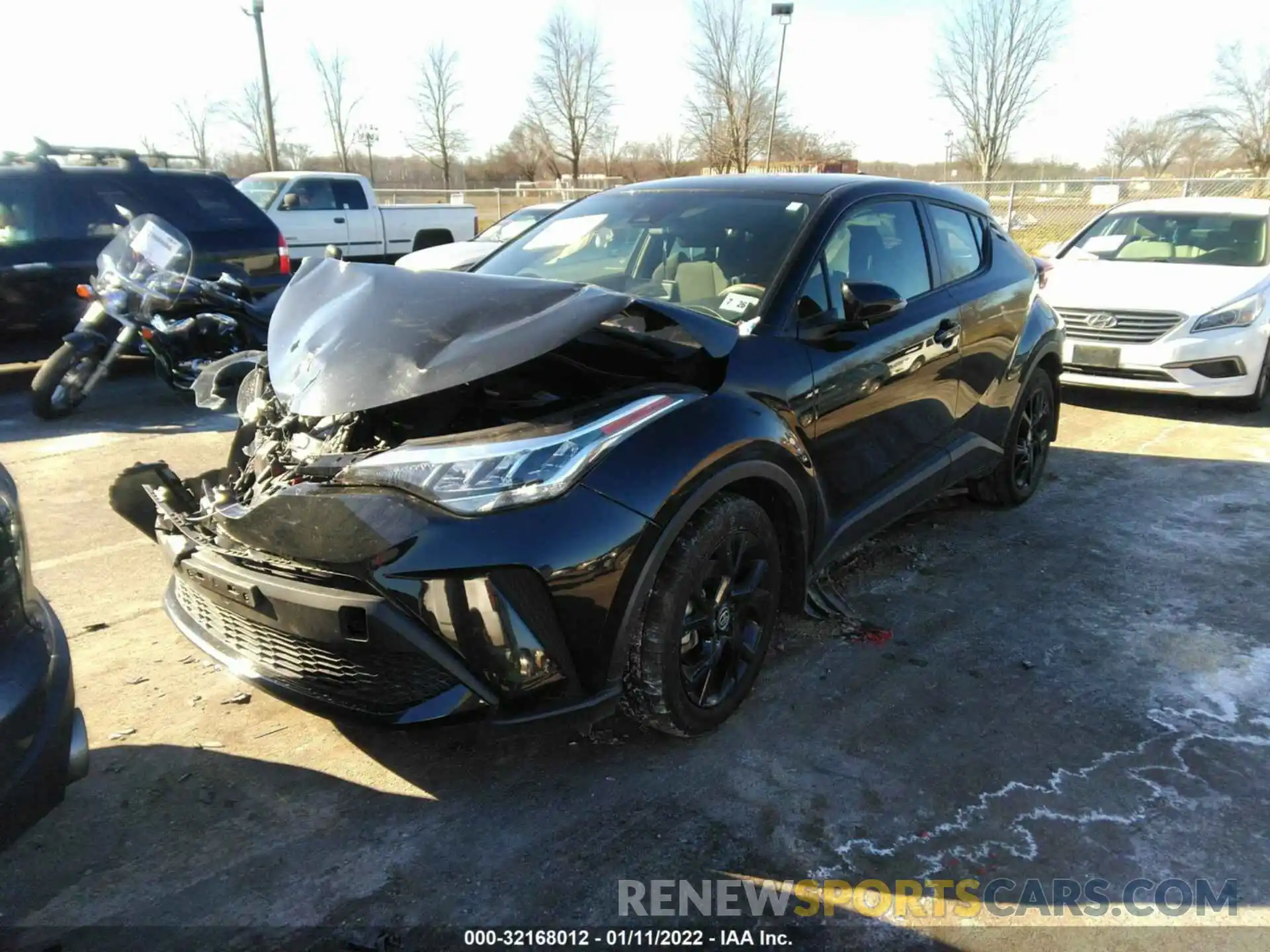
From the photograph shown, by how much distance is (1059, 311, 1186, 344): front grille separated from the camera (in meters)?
7.46

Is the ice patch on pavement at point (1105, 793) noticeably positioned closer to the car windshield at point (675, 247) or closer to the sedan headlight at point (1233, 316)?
the car windshield at point (675, 247)

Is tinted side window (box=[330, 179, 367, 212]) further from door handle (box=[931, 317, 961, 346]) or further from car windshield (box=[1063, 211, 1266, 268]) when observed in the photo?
door handle (box=[931, 317, 961, 346])

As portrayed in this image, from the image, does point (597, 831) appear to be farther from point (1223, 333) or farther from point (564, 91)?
point (564, 91)

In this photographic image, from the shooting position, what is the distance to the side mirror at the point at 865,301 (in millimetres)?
3240

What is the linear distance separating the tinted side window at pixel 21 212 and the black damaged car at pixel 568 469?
5.37 m

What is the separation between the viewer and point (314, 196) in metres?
14.7

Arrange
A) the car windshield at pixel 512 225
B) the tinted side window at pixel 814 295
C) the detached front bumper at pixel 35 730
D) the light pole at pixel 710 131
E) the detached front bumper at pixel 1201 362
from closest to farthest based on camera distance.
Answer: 1. the detached front bumper at pixel 35 730
2. the tinted side window at pixel 814 295
3. the detached front bumper at pixel 1201 362
4. the car windshield at pixel 512 225
5. the light pole at pixel 710 131

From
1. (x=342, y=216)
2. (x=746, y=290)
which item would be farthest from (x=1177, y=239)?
(x=342, y=216)

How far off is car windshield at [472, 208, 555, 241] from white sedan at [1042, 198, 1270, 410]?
6.64 metres

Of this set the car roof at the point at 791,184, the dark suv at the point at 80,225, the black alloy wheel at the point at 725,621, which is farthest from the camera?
the dark suv at the point at 80,225

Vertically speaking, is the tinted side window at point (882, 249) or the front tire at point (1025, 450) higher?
the tinted side window at point (882, 249)

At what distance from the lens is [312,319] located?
2975 millimetres

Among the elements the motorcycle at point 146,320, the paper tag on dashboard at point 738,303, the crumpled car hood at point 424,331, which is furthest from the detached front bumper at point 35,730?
the motorcycle at point 146,320

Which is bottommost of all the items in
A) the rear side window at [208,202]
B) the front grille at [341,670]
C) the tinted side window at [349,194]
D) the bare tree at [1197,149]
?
the front grille at [341,670]
